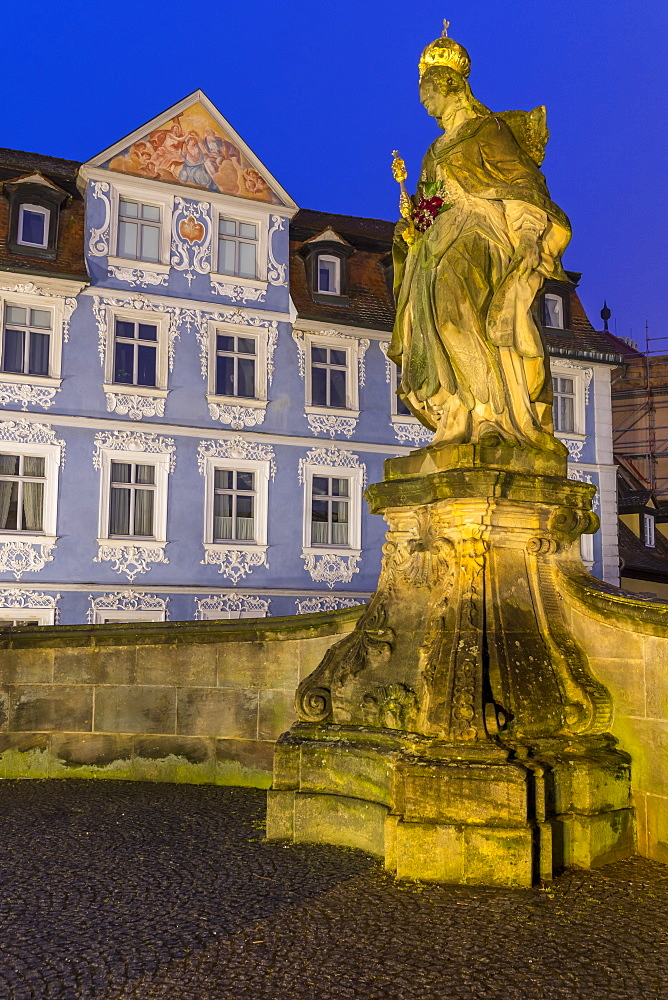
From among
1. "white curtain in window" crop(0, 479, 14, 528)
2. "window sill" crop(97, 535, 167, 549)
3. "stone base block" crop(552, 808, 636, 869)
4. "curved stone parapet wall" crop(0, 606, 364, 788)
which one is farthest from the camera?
"window sill" crop(97, 535, 167, 549)

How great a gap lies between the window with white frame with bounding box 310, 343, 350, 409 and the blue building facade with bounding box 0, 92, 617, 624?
59mm

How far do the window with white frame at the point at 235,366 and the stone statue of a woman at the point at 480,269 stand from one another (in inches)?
591

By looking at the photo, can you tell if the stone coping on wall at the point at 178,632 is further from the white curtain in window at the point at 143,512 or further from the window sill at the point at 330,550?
the window sill at the point at 330,550

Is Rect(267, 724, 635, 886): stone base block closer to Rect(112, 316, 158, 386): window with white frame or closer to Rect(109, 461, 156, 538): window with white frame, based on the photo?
Rect(109, 461, 156, 538): window with white frame

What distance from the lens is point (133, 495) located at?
20.1 meters

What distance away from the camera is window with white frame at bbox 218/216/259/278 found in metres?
21.5

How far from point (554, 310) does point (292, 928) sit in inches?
912

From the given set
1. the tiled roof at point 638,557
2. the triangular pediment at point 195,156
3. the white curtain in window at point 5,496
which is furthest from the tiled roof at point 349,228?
the tiled roof at point 638,557

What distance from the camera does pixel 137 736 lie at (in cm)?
783

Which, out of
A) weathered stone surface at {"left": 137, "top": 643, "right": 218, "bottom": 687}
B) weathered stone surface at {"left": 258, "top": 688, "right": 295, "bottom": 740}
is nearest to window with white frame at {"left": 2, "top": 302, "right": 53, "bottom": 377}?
weathered stone surface at {"left": 137, "top": 643, "right": 218, "bottom": 687}

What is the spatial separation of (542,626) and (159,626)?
3.48 metres

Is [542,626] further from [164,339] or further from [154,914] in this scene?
[164,339]

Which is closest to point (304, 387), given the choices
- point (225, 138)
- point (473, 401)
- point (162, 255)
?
point (162, 255)

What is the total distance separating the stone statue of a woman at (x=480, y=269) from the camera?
19.8 ft
